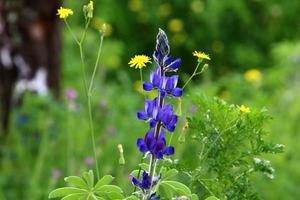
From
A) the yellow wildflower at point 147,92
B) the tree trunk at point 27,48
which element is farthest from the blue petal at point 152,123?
the tree trunk at point 27,48

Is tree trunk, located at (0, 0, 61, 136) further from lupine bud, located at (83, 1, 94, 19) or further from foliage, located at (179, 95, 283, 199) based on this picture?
foliage, located at (179, 95, 283, 199)

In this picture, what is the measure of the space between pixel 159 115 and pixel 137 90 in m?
2.07

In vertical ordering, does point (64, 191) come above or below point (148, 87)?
below

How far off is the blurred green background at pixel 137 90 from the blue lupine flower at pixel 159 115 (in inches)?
15.8

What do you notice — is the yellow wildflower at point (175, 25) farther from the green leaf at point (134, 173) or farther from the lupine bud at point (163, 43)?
the lupine bud at point (163, 43)

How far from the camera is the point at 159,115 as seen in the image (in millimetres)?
2311

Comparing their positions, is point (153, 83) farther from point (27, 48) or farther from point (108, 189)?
point (27, 48)

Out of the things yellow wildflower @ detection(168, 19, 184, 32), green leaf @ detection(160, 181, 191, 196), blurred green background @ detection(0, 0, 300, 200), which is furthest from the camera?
yellow wildflower @ detection(168, 19, 184, 32)

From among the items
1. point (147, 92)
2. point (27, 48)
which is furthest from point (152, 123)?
point (27, 48)

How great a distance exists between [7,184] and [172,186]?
3.06m

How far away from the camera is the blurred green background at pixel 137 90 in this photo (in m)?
5.20

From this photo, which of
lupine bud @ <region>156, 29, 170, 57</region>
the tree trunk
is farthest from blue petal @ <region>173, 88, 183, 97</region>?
the tree trunk

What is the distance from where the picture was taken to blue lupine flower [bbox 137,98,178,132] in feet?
7.59

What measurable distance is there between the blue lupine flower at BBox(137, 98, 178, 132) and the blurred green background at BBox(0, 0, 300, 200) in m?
0.40
